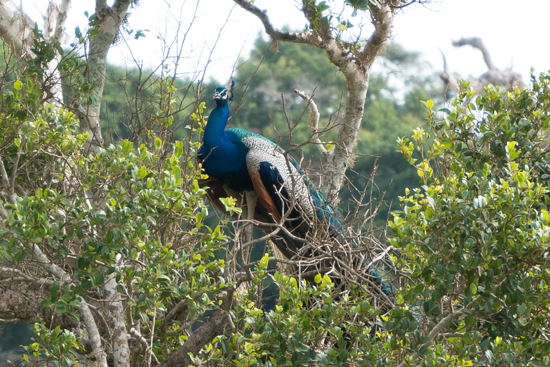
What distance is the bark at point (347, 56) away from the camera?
12.3 ft

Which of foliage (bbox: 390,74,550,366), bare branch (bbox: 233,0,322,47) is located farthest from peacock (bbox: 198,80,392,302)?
foliage (bbox: 390,74,550,366)

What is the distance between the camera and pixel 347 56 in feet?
12.6

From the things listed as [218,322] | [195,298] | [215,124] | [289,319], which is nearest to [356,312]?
[289,319]

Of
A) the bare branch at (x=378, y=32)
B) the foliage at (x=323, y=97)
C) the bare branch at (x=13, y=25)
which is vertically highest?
the foliage at (x=323, y=97)

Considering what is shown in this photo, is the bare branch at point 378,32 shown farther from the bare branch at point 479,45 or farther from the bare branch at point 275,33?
the bare branch at point 479,45

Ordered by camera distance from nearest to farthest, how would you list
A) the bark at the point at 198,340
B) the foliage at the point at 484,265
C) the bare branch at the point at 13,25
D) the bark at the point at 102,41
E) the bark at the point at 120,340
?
the foliage at the point at 484,265, the bark at the point at 120,340, the bark at the point at 198,340, the bark at the point at 102,41, the bare branch at the point at 13,25

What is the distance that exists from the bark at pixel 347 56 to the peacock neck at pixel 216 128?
1.90ft

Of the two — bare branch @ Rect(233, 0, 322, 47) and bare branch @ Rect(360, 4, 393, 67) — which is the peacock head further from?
bare branch @ Rect(360, 4, 393, 67)

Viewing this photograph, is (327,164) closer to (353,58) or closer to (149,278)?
(353,58)

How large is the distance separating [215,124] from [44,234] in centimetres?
221

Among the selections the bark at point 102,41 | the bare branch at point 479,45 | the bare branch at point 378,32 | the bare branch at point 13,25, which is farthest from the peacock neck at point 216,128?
the bare branch at point 479,45

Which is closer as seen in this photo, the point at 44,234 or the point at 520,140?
the point at 44,234

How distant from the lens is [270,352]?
1855mm

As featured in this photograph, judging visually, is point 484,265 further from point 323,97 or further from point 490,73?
point 323,97
